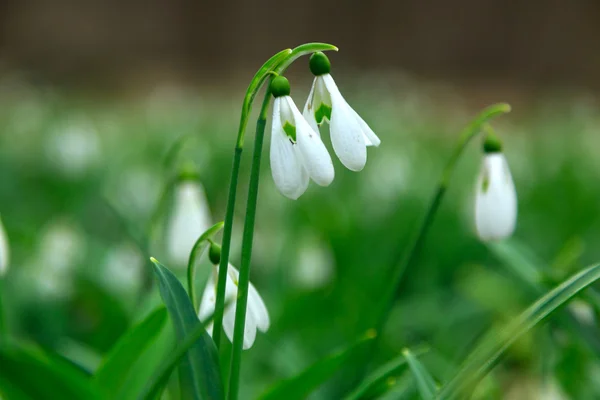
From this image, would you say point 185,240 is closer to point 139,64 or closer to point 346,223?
point 346,223

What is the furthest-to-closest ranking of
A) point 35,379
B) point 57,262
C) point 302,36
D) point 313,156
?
point 302,36, point 57,262, point 35,379, point 313,156

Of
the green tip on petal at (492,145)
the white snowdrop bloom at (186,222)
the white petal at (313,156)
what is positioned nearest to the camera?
the white petal at (313,156)

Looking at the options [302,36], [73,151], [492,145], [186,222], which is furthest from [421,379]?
[302,36]

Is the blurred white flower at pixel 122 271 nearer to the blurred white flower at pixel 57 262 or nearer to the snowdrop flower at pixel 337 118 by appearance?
the blurred white flower at pixel 57 262

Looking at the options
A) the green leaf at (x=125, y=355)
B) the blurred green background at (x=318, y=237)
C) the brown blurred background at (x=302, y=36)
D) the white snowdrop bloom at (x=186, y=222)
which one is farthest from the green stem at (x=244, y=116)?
the brown blurred background at (x=302, y=36)

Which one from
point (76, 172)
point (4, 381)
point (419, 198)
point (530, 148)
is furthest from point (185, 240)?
point (530, 148)

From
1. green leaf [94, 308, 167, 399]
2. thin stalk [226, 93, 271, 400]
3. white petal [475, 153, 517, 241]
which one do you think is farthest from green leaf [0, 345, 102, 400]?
white petal [475, 153, 517, 241]

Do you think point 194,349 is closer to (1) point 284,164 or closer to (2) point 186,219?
(1) point 284,164
